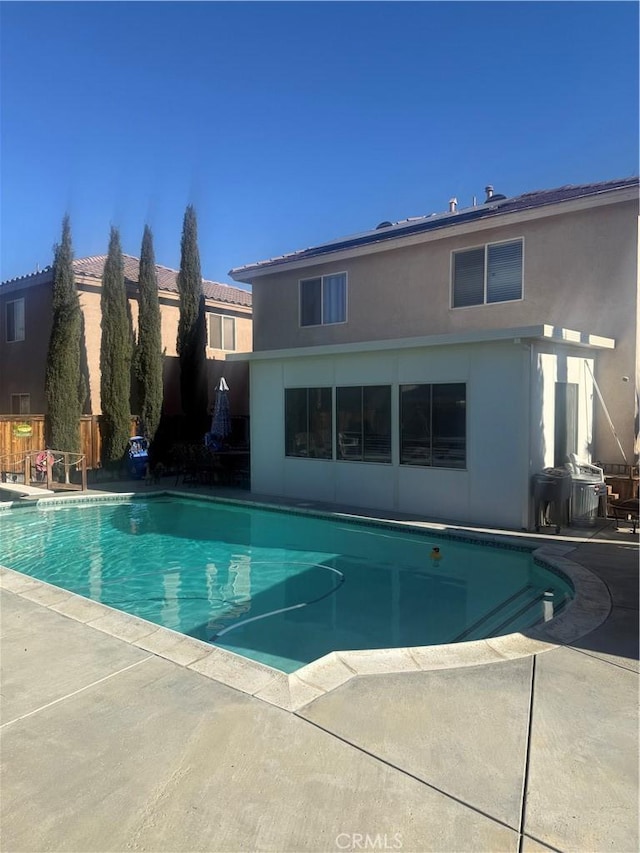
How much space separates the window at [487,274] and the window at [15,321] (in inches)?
585

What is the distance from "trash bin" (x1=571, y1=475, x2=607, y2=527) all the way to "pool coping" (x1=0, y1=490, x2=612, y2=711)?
3401 mm

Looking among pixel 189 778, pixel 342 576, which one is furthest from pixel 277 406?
pixel 189 778

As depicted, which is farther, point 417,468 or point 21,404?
point 21,404

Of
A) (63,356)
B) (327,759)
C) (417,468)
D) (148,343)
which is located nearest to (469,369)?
(417,468)

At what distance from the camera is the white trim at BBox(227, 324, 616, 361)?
922cm

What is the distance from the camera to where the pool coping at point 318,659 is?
4027 mm

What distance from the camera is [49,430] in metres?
16.5

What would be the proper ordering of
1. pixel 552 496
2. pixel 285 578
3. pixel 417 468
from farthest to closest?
pixel 417 468 → pixel 552 496 → pixel 285 578

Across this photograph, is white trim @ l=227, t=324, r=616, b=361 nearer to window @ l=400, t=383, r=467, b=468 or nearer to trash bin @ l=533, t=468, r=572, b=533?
window @ l=400, t=383, r=467, b=468

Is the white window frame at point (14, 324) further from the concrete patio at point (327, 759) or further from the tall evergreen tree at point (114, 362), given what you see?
the concrete patio at point (327, 759)

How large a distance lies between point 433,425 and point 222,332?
13062 millimetres

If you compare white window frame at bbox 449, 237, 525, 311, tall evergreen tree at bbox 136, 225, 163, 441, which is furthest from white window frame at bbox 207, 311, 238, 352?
white window frame at bbox 449, 237, 525, 311

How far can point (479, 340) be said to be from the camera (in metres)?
9.80

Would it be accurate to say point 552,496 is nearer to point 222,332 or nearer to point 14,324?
point 222,332
